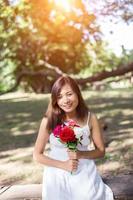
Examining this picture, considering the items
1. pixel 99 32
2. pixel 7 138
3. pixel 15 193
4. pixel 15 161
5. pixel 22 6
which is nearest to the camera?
pixel 15 193

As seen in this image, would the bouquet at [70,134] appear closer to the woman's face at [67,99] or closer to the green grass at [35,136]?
the woman's face at [67,99]

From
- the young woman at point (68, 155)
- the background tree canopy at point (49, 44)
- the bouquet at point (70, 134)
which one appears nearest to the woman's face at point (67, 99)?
the young woman at point (68, 155)

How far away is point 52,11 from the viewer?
10.3m

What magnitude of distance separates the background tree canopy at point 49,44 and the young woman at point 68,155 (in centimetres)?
499

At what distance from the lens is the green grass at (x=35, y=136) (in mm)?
6359

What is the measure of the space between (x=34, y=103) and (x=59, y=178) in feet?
37.6

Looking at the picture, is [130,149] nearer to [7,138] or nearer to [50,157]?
[7,138]

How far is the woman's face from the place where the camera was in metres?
2.83

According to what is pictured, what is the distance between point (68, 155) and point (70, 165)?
0.21 feet

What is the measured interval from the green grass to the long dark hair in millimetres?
3109

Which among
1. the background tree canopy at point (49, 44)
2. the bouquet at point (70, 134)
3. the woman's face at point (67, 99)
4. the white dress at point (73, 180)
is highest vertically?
the woman's face at point (67, 99)

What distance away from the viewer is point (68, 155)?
2723 mm

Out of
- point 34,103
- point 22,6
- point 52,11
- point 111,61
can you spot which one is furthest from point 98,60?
point 22,6

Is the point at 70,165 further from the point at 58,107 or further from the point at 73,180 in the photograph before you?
the point at 58,107
